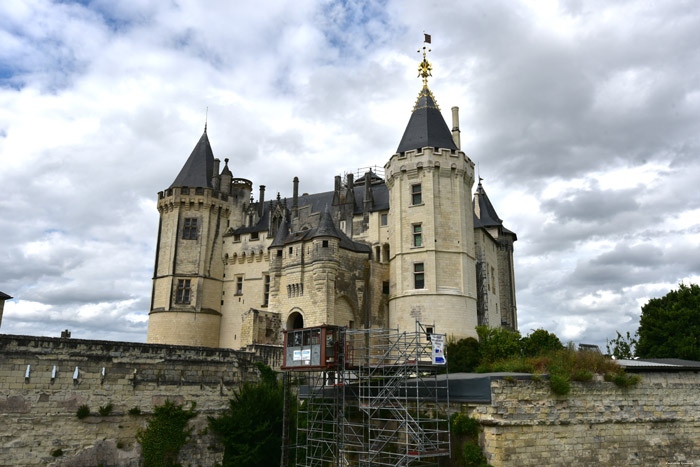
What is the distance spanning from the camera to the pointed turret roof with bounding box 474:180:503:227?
41.1 m

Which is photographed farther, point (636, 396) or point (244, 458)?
point (244, 458)

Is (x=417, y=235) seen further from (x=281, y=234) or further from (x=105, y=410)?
(x=105, y=410)

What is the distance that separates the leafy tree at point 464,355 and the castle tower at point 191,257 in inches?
731

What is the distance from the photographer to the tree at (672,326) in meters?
31.1

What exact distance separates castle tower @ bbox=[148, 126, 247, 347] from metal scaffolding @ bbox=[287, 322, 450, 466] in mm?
18068

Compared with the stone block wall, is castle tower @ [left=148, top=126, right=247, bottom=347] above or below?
above

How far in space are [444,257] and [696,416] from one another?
46.2ft

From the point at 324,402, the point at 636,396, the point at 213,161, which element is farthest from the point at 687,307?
the point at 213,161

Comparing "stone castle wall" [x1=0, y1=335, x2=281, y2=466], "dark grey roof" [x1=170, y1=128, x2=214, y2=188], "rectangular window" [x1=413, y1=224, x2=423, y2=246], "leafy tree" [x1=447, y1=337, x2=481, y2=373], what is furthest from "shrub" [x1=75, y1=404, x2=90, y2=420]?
"dark grey roof" [x1=170, y1=128, x2=214, y2=188]

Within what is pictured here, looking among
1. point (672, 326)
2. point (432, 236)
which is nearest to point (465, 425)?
point (432, 236)

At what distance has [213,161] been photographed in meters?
42.7

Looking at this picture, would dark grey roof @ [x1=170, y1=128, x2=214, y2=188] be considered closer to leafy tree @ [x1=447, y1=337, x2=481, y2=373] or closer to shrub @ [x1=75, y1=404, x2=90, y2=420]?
leafy tree @ [x1=447, y1=337, x2=481, y2=373]

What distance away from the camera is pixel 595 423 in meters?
17.5

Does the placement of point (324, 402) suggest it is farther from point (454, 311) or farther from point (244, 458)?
point (454, 311)
